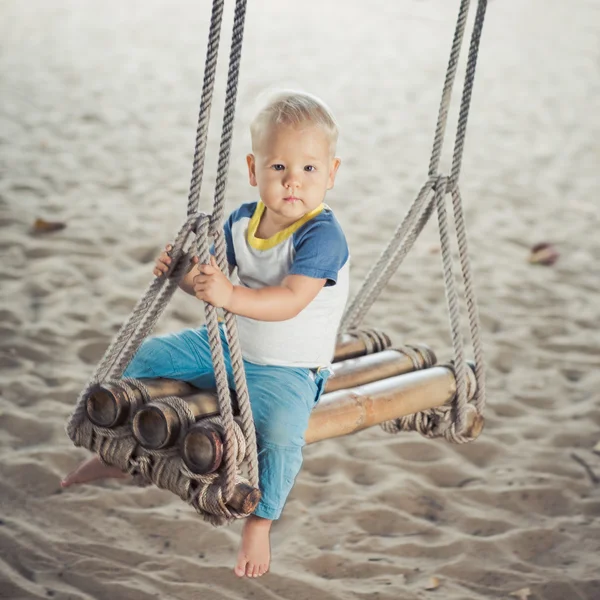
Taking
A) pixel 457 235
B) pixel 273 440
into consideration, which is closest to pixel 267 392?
pixel 273 440

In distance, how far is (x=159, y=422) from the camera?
161 centimetres

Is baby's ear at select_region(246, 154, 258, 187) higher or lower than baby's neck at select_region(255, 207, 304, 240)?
higher

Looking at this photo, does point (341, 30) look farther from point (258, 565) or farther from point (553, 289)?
point (258, 565)

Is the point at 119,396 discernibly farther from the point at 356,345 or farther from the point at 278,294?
the point at 356,345

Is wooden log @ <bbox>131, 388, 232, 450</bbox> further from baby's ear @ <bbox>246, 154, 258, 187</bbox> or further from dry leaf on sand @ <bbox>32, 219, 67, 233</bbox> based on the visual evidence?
dry leaf on sand @ <bbox>32, 219, 67, 233</bbox>

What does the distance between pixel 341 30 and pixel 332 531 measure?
588 centimetres

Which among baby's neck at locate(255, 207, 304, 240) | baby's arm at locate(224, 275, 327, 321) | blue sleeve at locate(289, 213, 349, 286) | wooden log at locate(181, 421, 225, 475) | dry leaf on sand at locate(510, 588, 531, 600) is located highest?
baby's neck at locate(255, 207, 304, 240)

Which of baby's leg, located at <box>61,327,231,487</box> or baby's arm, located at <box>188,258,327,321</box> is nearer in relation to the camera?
baby's arm, located at <box>188,258,327,321</box>

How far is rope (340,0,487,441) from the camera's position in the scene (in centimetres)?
201

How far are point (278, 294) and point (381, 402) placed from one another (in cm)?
42

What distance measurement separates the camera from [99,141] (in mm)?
5074

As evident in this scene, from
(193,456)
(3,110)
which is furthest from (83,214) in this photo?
(193,456)

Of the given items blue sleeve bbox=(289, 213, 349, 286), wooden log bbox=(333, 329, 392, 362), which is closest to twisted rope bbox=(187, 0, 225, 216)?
blue sleeve bbox=(289, 213, 349, 286)

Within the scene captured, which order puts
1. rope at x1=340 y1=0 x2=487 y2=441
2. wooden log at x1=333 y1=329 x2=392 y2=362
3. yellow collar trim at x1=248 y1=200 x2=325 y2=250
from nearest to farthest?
yellow collar trim at x1=248 y1=200 x2=325 y2=250
rope at x1=340 y1=0 x2=487 y2=441
wooden log at x1=333 y1=329 x2=392 y2=362
